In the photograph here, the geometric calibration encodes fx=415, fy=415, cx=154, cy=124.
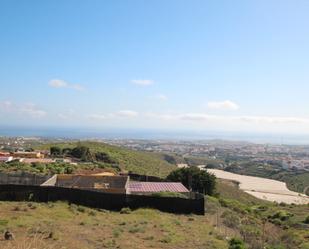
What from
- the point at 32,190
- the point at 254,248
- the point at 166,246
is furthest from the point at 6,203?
the point at 254,248

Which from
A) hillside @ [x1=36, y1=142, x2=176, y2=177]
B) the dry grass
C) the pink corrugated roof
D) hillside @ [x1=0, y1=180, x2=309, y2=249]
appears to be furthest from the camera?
hillside @ [x1=36, y1=142, x2=176, y2=177]

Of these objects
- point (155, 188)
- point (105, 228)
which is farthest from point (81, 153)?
point (105, 228)

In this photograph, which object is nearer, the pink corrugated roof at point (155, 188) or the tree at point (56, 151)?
the pink corrugated roof at point (155, 188)

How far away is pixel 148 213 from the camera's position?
18422 millimetres

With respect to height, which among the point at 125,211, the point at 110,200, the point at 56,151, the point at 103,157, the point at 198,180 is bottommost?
the point at 198,180

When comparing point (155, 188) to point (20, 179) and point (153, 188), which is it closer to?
point (153, 188)

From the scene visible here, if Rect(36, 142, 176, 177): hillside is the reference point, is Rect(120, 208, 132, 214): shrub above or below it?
above

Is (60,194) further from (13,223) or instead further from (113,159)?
(113,159)

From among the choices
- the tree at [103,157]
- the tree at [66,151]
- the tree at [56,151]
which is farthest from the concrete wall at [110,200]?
the tree at [56,151]

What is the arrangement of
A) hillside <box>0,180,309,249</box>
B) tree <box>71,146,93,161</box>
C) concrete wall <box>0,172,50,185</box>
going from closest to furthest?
hillside <box>0,180,309,249</box> < concrete wall <box>0,172,50,185</box> < tree <box>71,146,93,161</box>

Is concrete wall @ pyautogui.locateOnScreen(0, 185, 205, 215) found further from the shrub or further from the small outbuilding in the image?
the small outbuilding

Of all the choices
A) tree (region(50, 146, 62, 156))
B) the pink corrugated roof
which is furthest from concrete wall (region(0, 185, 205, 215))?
tree (region(50, 146, 62, 156))

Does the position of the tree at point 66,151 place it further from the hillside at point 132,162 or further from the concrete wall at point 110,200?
the concrete wall at point 110,200

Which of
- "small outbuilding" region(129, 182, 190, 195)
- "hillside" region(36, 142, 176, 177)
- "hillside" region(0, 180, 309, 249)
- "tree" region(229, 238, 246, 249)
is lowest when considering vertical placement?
"hillside" region(36, 142, 176, 177)
